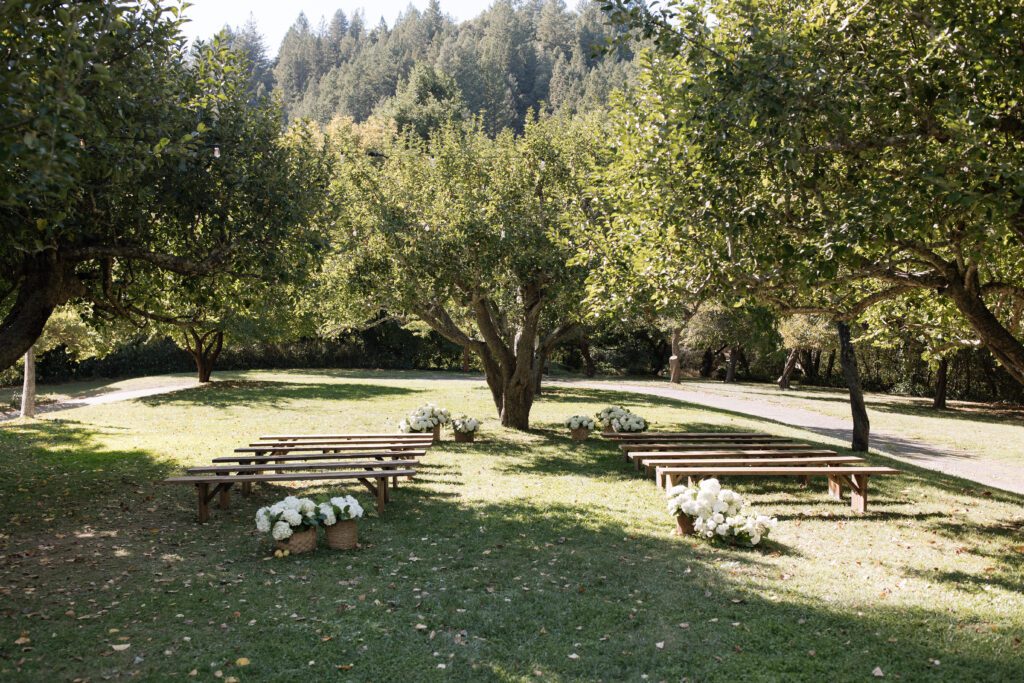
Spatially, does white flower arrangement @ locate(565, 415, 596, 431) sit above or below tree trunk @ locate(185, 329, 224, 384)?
below

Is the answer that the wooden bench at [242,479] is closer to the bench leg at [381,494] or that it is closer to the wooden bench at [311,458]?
the bench leg at [381,494]

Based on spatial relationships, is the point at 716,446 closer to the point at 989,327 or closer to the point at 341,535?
the point at 989,327

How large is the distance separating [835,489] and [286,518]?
7943mm

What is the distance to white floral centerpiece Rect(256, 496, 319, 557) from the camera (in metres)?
7.07

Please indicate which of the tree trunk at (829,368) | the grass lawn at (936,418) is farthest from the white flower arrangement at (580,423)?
the tree trunk at (829,368)

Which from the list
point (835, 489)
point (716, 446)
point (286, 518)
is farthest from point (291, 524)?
point (835, 489)

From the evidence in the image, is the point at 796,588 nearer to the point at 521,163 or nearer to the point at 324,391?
the point at 521,163

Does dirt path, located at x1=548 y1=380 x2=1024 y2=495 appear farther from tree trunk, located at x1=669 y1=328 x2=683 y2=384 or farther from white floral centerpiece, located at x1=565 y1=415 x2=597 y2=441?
tree trunk, located at x1=669 y1=328 x2=683 y2=384

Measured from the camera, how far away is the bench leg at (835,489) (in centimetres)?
1020

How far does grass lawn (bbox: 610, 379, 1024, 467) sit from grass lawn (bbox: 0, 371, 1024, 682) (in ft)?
29.3

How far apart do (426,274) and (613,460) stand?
545cm

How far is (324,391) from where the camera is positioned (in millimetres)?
27359

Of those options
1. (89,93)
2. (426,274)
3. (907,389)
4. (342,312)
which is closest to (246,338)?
(342,312)

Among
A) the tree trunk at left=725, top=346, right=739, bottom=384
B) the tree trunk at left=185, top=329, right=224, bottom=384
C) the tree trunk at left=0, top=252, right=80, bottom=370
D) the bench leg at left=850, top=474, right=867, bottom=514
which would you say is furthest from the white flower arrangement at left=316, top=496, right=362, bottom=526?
the tree trunk at left=725, top=346, right=739, bottom=384
